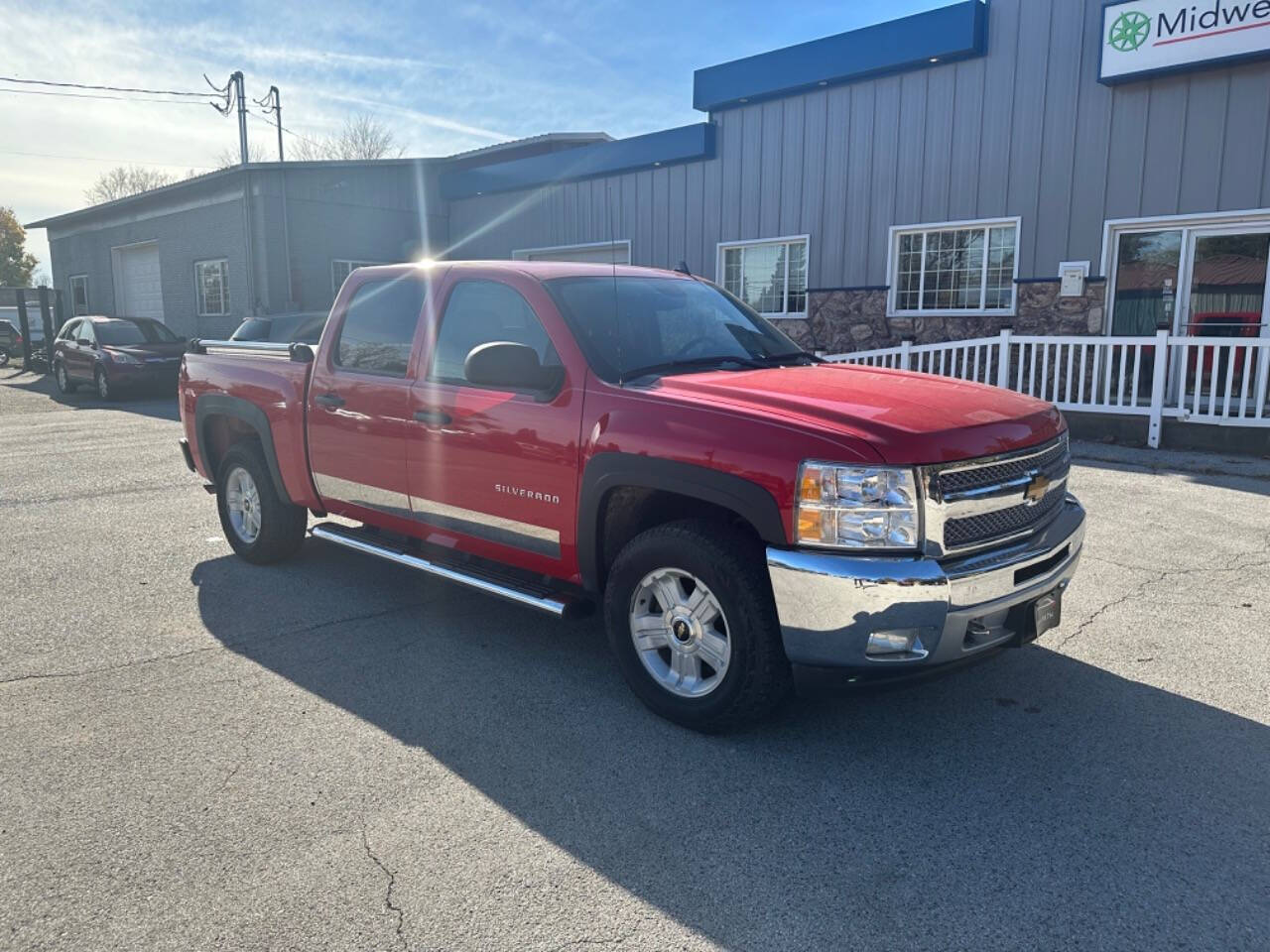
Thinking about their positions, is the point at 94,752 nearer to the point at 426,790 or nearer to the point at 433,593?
the point at 426,790

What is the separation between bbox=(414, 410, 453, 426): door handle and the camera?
4.41 metres

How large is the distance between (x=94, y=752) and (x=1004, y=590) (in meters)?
3.43

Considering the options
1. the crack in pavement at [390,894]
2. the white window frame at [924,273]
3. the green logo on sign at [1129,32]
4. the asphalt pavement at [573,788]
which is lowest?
the crack in pavement at [390,894]

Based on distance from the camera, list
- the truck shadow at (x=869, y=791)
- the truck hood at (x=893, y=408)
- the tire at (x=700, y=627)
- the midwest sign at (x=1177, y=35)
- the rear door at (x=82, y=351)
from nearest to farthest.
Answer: the truck shadow at (x=869, y=791) → the truck hood at (x=893, y=408) → the tire at (x=700, y=627) → the midwest sign at (x=1177, y=35) → the rear door at (x=82, y=351)

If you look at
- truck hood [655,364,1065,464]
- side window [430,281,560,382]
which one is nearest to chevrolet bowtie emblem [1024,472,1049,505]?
truck hood [655,364,1065,464]

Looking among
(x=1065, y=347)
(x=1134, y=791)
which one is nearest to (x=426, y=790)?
(x=1134, y=791)

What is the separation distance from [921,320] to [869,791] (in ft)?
37.8

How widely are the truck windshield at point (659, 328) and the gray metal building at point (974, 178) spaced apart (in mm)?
8220

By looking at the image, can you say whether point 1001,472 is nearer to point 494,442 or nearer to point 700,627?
point 700,627

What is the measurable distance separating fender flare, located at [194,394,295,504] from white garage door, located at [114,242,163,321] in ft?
72.3

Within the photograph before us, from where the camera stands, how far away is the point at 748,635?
11.0 feet

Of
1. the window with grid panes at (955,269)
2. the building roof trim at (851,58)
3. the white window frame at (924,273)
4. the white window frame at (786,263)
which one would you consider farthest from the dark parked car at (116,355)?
the window with grid panes at (955,269)

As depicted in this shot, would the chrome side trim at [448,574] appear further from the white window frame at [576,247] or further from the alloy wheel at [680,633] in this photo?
the white window frame at [576,247]

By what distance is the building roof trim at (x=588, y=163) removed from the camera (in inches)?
631
